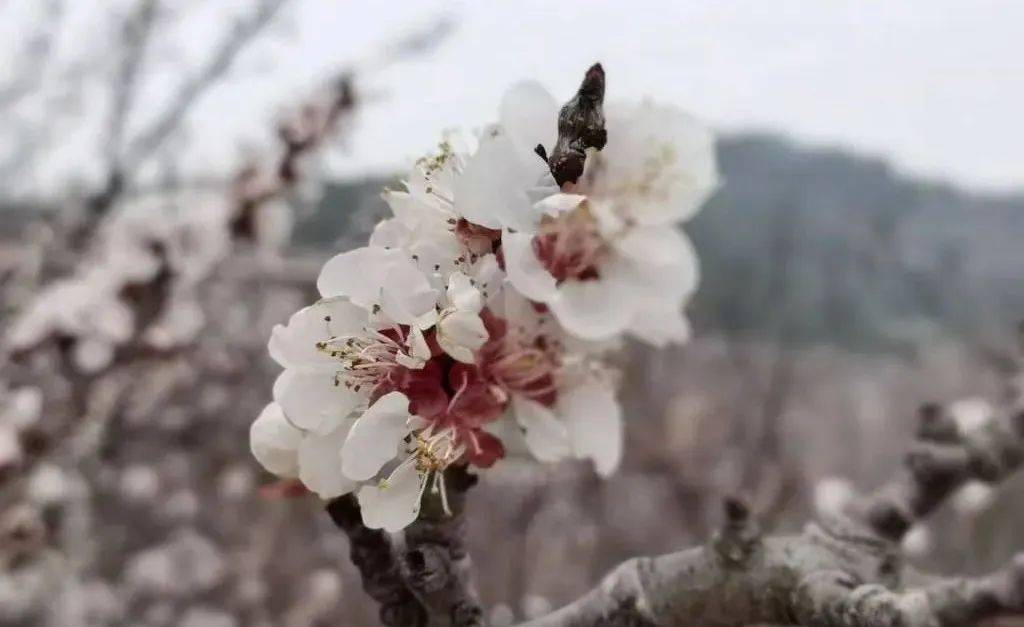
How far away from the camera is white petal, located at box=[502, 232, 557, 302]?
12.8 inches

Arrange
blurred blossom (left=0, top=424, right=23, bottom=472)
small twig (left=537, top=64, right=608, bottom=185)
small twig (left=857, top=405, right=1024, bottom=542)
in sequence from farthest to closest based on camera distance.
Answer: blurred blossom (left=0, top=424, right=23, bottom=472), small twig (left=857, top=405, right=1024, bottom=542), small twig (left=537, top=64, right=608, bottom=185)

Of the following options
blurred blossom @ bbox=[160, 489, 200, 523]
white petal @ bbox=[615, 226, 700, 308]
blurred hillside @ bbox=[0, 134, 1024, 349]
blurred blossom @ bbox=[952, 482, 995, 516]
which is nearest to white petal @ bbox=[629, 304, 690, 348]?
white petal @ bbox=[615, 226, 700, 308]

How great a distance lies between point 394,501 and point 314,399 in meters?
0.05

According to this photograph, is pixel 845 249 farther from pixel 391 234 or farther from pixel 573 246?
pixel 391 234

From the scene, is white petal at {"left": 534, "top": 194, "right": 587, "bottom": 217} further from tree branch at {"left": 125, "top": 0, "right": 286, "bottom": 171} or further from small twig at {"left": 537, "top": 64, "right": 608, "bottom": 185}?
tree branch at {"left": 125, "top": 0, "right": 286, "bottom": 171}

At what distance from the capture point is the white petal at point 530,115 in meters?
0.35

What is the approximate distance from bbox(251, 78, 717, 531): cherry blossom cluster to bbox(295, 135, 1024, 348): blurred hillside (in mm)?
3034

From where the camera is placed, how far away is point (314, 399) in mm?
334

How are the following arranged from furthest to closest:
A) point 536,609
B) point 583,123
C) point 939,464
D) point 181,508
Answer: point 181,508 → point 536,609 → point 939,464 → point 583,123

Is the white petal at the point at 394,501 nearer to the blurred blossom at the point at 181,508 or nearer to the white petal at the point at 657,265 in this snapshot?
the white petal at the point at 657,265

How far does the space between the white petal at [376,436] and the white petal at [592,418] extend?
0.35 feet

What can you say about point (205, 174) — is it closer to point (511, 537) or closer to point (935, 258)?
point (511, 537)

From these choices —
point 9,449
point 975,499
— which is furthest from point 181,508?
point 975,499

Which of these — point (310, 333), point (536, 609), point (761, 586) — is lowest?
point (536, 609)
